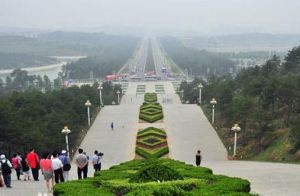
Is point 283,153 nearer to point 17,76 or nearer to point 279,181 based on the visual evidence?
point 279,181

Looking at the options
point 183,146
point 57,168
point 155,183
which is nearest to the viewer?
point 155,183

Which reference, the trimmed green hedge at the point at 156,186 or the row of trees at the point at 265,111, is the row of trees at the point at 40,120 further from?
the trimmed green hedge at the point at 156,186

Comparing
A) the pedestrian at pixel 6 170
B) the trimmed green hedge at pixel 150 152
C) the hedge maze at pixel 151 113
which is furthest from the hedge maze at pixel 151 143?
the pedestrian at pixel 6 170

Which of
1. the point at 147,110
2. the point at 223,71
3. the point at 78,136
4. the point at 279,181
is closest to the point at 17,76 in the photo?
the point at 223,71

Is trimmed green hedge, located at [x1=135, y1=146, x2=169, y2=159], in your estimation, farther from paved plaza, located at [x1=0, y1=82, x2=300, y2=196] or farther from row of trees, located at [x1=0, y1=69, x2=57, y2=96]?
row of trees, located at [x1=0, y1=69, x2=57, y2=96]

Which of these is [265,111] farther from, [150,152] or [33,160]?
[33,160]

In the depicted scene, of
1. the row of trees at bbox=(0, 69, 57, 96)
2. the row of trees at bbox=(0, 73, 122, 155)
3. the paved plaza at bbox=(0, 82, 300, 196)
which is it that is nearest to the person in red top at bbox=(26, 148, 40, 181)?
the paved plaza at bbox=(0, 82, 300, 196)

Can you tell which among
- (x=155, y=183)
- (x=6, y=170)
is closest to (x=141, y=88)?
(x=6, y=170)
